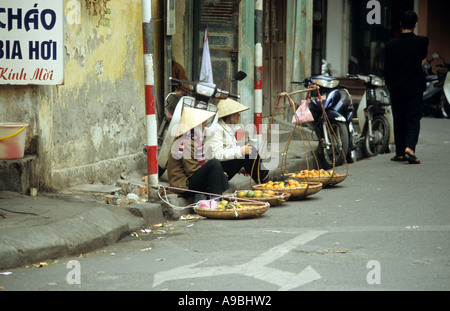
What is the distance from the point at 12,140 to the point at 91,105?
134 centimetres

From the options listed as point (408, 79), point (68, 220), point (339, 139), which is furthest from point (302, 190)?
point (408, 79)

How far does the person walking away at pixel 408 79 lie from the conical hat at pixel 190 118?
396 cm

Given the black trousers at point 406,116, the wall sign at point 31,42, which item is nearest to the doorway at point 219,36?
the black trousers at point 406,116

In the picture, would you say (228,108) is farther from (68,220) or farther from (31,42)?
(68,220)

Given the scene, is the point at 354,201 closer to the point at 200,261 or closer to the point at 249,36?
the point at 200,261

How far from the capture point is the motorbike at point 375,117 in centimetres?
1136

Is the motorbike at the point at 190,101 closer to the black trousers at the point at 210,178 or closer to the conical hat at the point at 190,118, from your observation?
the conical hat at the point at 190,118

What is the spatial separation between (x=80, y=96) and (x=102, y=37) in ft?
2.64

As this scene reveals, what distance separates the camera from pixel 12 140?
6832mm

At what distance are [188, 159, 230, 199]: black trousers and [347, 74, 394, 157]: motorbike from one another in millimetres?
4449

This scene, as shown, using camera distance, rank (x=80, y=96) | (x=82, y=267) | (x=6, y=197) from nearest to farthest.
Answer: (x=82, y=267), (x=6, y=197), (x=80, y=96)
